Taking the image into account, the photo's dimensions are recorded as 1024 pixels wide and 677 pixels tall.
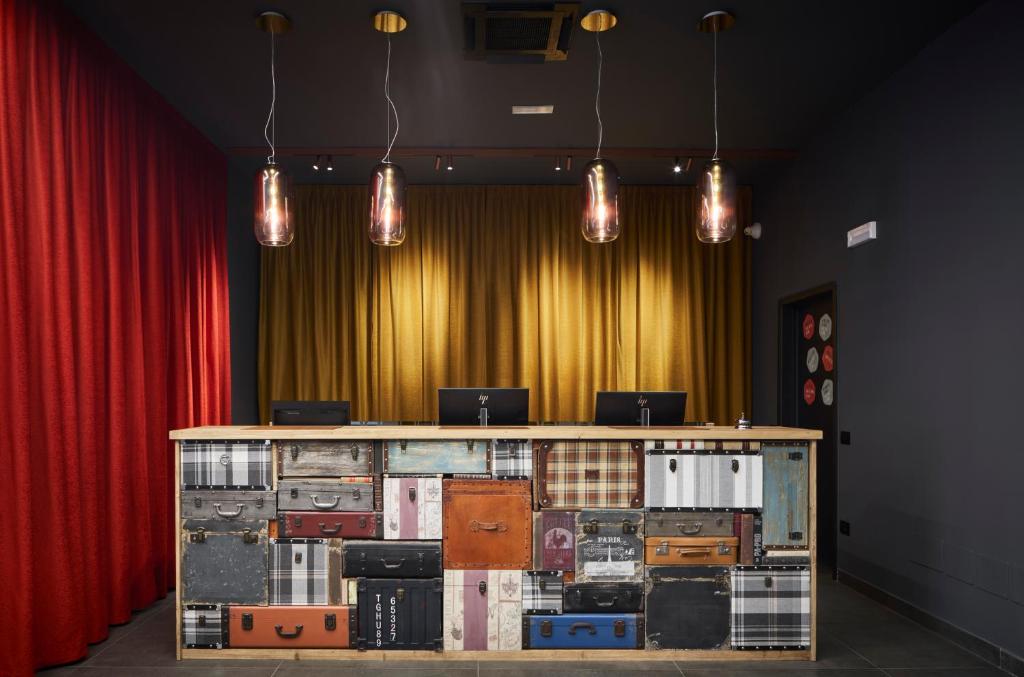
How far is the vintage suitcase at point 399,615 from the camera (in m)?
2.87

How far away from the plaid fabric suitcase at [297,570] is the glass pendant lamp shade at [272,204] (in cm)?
139

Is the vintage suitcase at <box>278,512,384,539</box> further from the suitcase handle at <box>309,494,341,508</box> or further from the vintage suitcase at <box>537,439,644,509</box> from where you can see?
the vintage suitcase at <box>537,439,644,509</box>

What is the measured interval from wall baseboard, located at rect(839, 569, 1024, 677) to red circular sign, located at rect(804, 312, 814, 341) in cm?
176

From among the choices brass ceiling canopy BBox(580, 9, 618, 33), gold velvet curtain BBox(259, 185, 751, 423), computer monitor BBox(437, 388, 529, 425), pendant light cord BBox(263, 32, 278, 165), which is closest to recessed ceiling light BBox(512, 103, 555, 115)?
brass ceiling canopy BBox(580, 9, 618, 33)

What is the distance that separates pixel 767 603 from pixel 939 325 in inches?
67.6

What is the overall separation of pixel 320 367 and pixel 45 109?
3.17m

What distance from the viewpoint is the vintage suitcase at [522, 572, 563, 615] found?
2879 mm

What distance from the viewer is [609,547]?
290 cm

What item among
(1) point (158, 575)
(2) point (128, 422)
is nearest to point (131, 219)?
(2) point (128, 422)

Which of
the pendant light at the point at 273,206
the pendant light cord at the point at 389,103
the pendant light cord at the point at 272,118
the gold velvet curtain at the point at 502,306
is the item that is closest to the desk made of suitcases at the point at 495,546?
the pendant light at the point at 273,206

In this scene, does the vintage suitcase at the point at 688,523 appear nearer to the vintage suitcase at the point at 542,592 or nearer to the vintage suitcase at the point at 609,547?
the vintage suitcase at the point at 609,547

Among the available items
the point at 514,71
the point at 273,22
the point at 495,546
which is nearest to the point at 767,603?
the point at 495,546

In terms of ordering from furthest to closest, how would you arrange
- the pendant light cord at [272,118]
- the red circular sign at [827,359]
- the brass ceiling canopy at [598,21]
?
1. the red circular sign at [827,359]
2. the pendant light cord at [272,118]
3. the brass ceiling canopy at [598,21]

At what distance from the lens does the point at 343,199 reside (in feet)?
19.2
